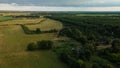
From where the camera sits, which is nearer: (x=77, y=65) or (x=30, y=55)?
(x=77, y=65)

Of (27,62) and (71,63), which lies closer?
(71,63)

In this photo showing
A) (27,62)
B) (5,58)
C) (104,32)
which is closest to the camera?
(27,62)

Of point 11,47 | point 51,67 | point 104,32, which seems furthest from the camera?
point 104,32

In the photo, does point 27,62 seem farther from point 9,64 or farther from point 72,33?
point 72,33

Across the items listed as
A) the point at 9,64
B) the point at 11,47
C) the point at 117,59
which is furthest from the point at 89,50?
the point at 11,47

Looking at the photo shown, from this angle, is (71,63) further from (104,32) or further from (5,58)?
(104,32)

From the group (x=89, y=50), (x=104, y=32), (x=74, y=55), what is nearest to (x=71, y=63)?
(x=74, y=55)

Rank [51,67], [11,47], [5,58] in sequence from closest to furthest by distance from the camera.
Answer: [51,67]
[5,58]
[11,47]

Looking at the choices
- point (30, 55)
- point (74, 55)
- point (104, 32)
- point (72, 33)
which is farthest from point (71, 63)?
point (104, 32)

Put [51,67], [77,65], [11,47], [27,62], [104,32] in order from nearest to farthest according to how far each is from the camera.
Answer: [77,65], [51,67], [27,62], [11,47], [104,32]
